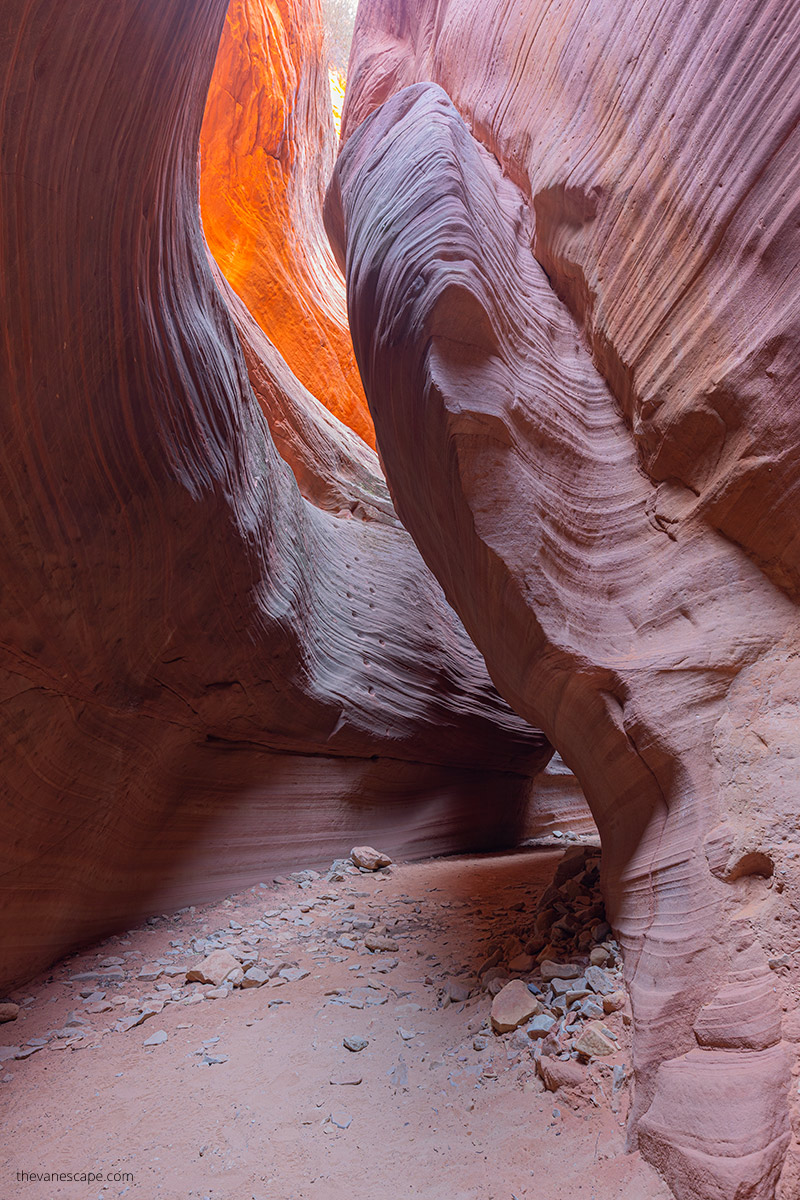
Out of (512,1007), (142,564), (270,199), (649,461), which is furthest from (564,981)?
(270,199)

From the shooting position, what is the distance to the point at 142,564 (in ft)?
10.4

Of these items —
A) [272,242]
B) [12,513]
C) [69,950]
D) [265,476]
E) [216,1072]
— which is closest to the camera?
[216,1072]

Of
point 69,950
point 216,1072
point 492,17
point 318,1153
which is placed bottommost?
point 69,950

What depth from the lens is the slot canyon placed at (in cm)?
192

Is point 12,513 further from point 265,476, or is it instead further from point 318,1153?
point 318,1153

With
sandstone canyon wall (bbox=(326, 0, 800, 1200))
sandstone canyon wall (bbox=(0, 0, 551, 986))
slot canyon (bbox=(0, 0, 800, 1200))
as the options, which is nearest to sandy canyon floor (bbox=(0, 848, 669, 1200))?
slot canyon (bbox=(0, 0, 800, 1200))

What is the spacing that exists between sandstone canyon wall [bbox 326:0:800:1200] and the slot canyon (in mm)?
15

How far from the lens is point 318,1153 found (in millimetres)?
1913

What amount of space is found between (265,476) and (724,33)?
2885 millimetres

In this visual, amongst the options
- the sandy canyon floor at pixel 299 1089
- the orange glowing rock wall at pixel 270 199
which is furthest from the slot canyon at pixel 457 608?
the orange glowing rock wall at pixel 270 199

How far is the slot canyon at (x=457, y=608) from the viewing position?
192 centimetres

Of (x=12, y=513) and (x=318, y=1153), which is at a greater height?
(x=12, y=513)

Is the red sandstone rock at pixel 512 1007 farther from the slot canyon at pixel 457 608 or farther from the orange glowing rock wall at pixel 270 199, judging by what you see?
the orange glowing rock wall at pixel 270 199

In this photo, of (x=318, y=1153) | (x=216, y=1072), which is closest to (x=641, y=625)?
(x=318, y=1153)
